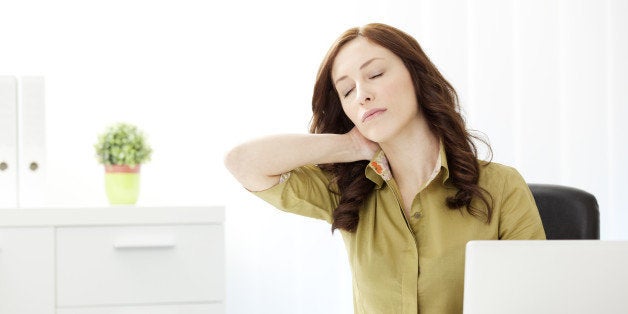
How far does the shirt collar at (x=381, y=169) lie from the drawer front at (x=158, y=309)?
0.77 m

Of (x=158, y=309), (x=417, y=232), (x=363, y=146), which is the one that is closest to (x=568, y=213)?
(x=417, y=232)

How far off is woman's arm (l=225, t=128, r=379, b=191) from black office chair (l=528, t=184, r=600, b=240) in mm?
395

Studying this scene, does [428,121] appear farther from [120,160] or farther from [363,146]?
[120,160]

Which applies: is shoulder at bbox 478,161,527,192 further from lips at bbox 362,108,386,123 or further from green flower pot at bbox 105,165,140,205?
green flower pot at bbox 105,165,140,205

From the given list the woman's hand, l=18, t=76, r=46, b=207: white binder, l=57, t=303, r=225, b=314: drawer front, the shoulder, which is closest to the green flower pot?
l=18, t=76, r=46, b=207: white binder

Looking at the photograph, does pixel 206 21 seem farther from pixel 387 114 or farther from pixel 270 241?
pixel 387 114

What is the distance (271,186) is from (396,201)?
257 millimetres

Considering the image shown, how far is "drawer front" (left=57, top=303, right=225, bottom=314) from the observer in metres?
A: 2.06

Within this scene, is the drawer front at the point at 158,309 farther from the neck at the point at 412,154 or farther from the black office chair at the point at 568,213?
the black office chair at the point at 568,213

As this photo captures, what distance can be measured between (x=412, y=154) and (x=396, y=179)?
6cm

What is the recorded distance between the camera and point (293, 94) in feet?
8.43

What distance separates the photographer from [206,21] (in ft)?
8.43

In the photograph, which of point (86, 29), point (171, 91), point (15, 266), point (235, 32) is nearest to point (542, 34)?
point (235, 32)

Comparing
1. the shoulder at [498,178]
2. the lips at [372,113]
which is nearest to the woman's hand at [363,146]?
the lips at [372,113]
